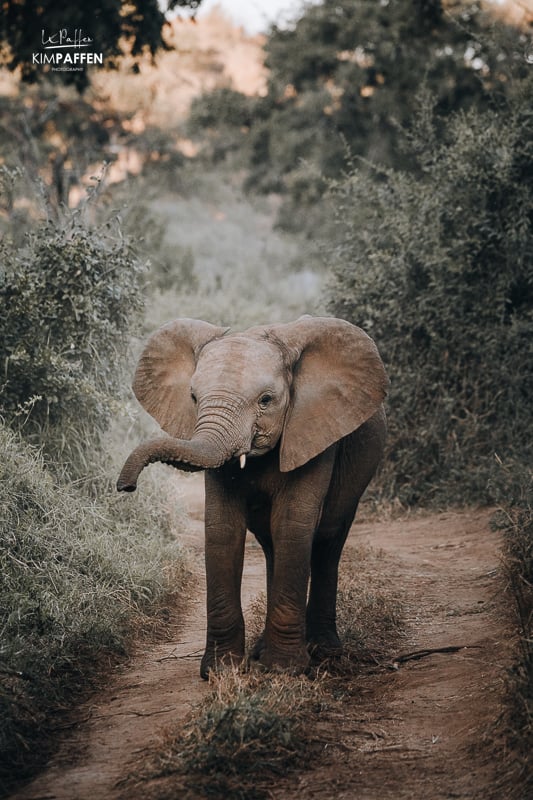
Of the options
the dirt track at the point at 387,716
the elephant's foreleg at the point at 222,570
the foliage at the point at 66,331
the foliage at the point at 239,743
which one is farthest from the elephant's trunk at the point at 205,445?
the foliage at the point at 66,331

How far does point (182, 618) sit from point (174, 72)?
113 ft

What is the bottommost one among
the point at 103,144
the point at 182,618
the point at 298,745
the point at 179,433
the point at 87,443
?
the point at 182,618

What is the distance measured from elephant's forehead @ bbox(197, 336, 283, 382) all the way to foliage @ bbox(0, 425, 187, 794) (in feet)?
6.20

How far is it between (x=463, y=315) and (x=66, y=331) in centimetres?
492

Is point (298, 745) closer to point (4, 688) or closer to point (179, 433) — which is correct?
point (4, 688)

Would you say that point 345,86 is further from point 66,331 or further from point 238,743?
point 238,743

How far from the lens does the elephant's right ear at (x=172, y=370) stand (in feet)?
19.0

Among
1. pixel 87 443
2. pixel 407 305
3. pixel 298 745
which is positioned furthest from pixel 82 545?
pixel 407 305

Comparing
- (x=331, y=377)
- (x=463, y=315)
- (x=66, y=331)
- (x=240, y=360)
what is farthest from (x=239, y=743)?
(x=463, y=315)

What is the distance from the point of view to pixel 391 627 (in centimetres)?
670

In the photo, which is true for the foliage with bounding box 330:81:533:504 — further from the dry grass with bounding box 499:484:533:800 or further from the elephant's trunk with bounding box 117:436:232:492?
the elephant's trunk with bounding box 117:436:232:492

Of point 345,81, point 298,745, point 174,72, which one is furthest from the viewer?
point 174,72

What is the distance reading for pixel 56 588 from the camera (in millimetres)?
6359

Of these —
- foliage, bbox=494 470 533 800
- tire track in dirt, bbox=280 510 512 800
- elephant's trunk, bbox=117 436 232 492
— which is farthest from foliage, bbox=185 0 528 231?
elephant's trunk, bbox=117 436 232 492
